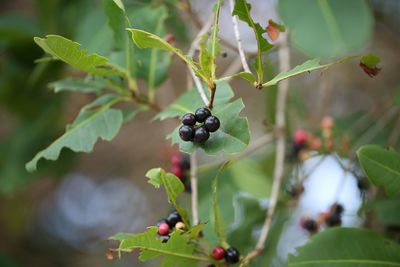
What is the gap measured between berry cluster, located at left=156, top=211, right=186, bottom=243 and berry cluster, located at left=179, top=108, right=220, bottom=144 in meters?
0.21

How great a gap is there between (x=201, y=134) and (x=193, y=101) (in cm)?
24

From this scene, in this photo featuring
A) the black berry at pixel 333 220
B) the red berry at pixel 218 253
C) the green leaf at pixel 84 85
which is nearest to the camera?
the red berry at pixel 218 253

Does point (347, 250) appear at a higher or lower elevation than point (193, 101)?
lower

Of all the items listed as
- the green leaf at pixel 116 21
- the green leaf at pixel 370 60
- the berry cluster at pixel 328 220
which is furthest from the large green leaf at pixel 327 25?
the berry cluster at pixel 328 220

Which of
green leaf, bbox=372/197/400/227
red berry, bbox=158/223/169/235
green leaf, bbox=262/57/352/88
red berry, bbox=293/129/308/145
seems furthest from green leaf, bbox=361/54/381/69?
red berry, bbox=293/129/308/145

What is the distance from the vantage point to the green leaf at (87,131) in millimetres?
1335

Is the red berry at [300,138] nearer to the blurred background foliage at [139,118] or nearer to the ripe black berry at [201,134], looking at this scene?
the blurred background foliage at [139,118]

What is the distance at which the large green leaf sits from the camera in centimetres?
137

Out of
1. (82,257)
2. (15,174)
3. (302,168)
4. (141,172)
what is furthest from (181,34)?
(82,257)

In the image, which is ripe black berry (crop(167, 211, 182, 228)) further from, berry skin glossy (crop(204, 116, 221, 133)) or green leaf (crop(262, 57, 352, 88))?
green leaf (crop(262, 57, 352, 88))

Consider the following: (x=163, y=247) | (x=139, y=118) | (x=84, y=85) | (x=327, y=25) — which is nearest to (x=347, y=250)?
(x=163, y=247)

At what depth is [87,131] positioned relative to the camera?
1388 millimetres

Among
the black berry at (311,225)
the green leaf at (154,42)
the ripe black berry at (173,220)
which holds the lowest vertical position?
the ripe black berry at (173,220)

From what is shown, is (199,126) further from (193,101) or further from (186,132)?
(193,101)
